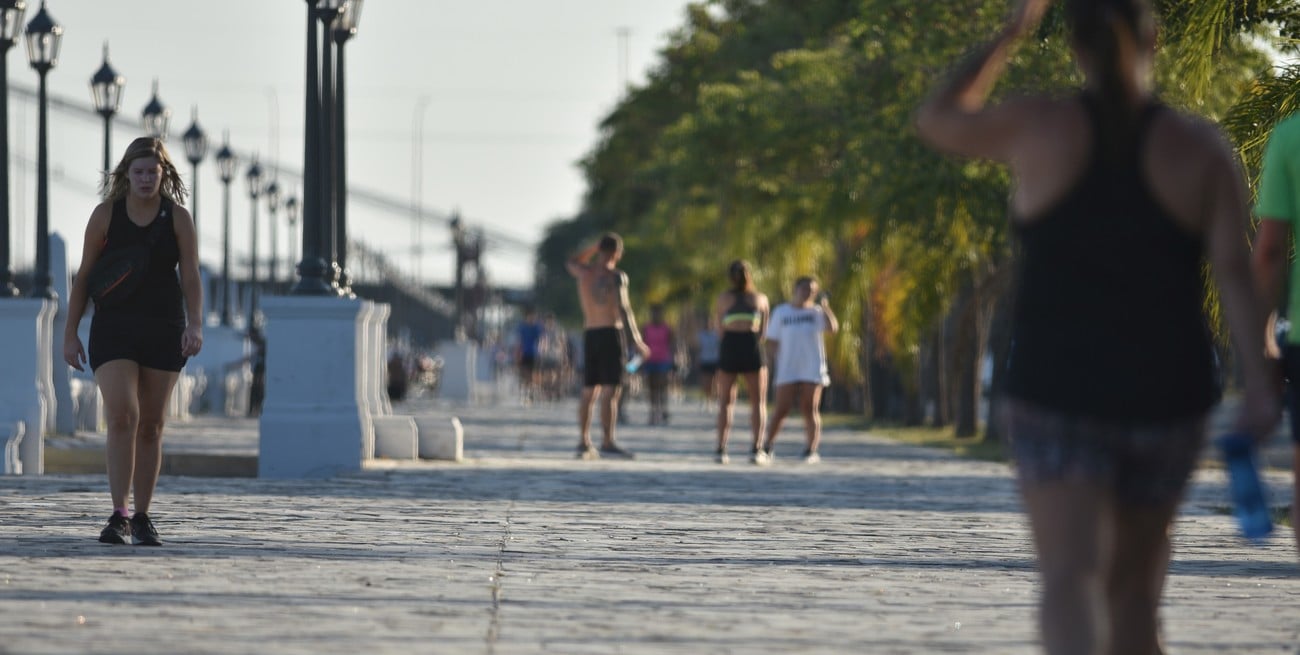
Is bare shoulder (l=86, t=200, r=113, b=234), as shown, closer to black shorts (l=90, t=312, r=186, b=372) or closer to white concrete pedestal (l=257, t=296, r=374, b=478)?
black shorts (l=90, t=312, r=186, b=372)

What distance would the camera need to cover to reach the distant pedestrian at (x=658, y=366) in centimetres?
3206

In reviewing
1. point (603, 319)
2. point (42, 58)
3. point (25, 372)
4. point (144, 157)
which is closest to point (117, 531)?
point (144, 157)

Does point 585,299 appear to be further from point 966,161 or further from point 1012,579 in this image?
point 1012,579

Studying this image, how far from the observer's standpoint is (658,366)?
106ft

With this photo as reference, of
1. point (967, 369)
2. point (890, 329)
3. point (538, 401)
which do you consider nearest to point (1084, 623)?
point (967, 369)

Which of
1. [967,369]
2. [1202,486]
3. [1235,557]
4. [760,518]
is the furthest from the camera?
[967,369]

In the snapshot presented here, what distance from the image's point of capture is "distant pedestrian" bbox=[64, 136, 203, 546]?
9250 millimetres

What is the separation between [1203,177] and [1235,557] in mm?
5994

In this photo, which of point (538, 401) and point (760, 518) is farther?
point (538, 401)

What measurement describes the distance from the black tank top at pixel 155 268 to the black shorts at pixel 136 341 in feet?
0.16

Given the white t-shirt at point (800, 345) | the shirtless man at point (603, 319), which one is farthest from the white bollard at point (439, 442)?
the white t-shirt at point (800, 345)

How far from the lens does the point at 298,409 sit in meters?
15.5

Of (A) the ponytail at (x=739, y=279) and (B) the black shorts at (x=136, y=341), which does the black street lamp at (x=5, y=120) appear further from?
(B) the black shorts at (x=136, y=341)

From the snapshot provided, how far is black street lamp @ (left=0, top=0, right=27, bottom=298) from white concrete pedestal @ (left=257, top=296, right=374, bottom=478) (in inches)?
122
